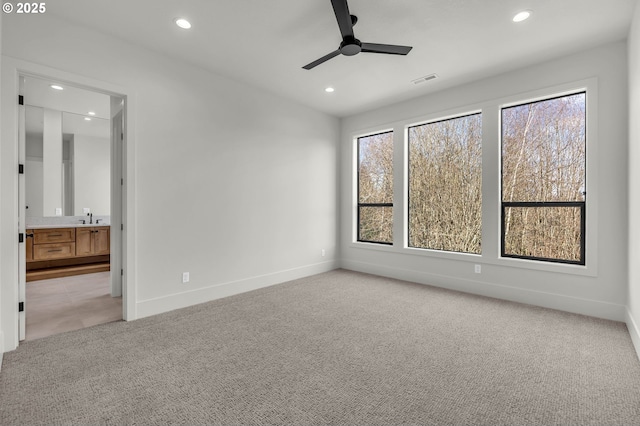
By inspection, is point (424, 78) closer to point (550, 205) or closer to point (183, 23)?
point (550, 205)

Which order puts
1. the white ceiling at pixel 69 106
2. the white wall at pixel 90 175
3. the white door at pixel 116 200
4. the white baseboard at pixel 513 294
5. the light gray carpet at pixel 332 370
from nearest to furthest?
the light gray carpet at pixel 332 370 < the white baseboard at pixel 513 294 < the white door at pixel 116 200 < the white ceiling at pixel 69 106 < the white wall at pixel 90 175

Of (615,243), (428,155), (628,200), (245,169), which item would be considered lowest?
(615,243)

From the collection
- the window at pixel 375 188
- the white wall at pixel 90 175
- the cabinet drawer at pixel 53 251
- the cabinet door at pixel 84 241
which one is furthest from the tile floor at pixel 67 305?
the window at pixel 375 188

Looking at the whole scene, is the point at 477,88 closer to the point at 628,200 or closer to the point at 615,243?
the point at 628,200

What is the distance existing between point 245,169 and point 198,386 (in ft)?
9.39

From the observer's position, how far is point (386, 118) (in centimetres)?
514

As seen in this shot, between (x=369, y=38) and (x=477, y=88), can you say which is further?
(x=477, y=88)

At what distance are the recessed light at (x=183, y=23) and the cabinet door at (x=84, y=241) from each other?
481 cm

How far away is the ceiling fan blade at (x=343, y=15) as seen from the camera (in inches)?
86.1

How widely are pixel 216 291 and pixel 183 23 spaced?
2.98 m

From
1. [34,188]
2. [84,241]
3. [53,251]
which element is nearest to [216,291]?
[84,241]

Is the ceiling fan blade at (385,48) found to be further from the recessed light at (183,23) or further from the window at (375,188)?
the window at (375,188)

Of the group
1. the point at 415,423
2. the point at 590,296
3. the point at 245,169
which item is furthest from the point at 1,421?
the point at 590,296

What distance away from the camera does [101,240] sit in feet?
19.7
